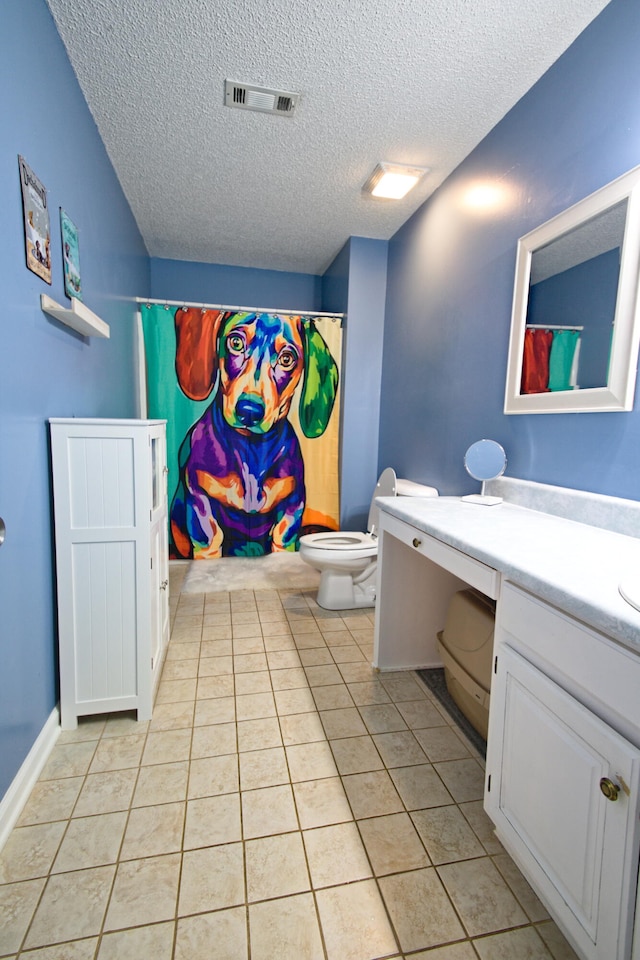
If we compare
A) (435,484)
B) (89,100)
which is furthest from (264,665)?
(89,100)

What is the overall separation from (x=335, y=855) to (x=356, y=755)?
342mm

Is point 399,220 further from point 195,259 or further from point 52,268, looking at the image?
point 52,268

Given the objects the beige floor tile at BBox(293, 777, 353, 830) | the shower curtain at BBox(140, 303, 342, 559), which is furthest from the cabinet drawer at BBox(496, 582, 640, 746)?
the shower curtain at BBox(140, 303, 342, 559)

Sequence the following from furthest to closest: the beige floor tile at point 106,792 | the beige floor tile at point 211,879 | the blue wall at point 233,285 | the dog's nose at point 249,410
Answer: the blue wall at point 233,285 → the dog's nose at point 249,410 → the beige floor tile at point 106,792 → the beige floor tile at point 211,879

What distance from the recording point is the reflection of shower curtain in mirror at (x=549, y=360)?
1412mm

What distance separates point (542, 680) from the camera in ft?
2.91

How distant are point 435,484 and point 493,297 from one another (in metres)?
0.95

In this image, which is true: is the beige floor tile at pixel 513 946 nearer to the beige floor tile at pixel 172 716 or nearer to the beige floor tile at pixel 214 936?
the beige floor tile at pixel 214 936

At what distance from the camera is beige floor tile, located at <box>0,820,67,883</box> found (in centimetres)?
101

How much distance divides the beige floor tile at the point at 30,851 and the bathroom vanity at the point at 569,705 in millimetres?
1062

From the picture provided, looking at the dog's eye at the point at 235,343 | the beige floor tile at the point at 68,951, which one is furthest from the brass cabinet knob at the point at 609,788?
the dog's eye at the point at 235,343

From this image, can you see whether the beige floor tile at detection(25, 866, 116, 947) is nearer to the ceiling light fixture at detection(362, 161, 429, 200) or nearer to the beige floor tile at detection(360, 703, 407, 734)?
the beige floor tile at detection(360, 703, 407, 734)

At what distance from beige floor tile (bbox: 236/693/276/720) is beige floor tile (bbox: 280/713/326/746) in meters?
0.07

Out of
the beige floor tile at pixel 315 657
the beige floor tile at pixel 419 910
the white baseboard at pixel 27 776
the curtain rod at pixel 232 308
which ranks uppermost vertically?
the curtain rod at pixel 232 308
